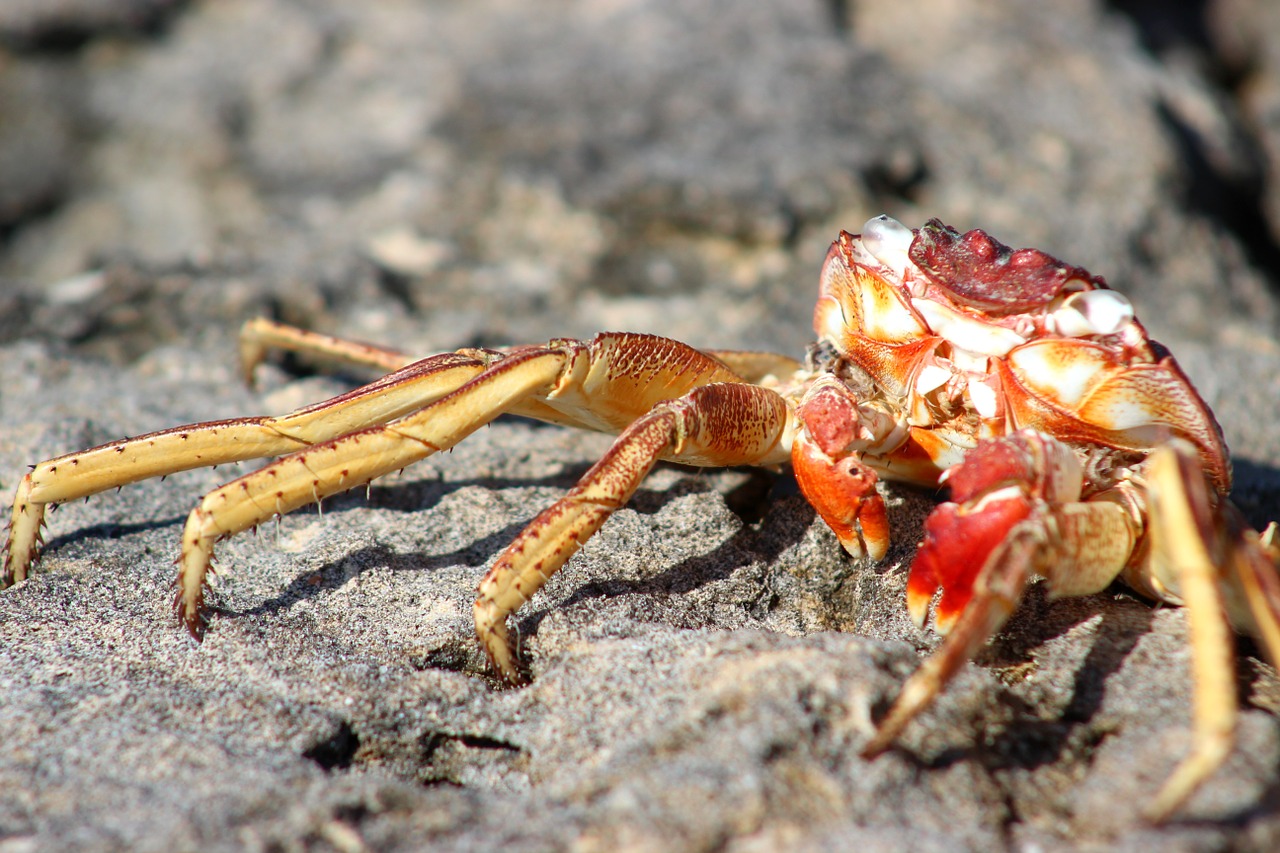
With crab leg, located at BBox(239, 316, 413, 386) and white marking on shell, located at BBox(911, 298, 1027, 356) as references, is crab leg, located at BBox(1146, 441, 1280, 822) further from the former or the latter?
crab leg, located at BBox(239, 316, 413, 386)

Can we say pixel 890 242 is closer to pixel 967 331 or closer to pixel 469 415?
pixel 967 331

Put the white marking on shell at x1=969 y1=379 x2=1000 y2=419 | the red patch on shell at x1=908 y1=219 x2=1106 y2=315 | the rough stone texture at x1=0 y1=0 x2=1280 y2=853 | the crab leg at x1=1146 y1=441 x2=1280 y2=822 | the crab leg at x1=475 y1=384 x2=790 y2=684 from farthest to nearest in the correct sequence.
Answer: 1. the white marking on shell at x1=969 y1=379 x2=1000 y2=419
2. the red patch on shell at x1=908 y1=219 x2=1106 y2=315
3. the crab leg at x1=475 y1=384 x2=790 y2=684
4. the rough stone texture at x1=0 y1=0 x2=1280 y2=853
5. the crab leg at x1=1146 y1=441 x2=1280 y2=822

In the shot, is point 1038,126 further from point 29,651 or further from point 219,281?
point 29,651

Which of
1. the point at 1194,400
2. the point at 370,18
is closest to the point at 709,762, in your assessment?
the point at 1194,400

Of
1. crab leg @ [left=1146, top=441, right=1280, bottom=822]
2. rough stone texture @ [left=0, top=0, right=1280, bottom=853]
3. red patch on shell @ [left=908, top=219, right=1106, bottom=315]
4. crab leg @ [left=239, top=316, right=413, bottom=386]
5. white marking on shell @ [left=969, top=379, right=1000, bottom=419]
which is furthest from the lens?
crab leg @ [left=239, top=316, right=413, bottom=386]

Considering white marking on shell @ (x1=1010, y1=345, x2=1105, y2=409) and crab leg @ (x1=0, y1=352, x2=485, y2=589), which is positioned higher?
white marking on shell @ (x1=1010, y1=345, x2=1105, y2=409)

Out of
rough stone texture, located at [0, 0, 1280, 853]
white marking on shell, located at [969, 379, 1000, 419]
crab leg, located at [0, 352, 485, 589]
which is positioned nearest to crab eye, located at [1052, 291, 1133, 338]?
white marking on shell, located at [969, 379, 1000, 419]

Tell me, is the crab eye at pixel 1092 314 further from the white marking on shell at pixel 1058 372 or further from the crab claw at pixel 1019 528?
the crab claw at pixel 1019 528

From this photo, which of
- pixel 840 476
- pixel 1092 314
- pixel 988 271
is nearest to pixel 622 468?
pixel 840 476

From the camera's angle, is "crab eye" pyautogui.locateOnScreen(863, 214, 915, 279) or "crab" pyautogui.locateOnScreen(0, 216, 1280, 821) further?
"crab eye" pyautogui.locateOnScreen(863, 214, 915, 279)
